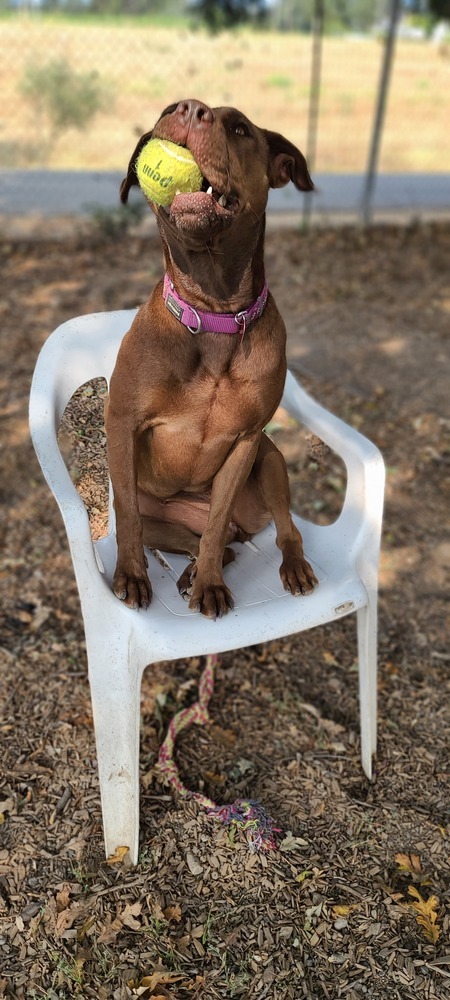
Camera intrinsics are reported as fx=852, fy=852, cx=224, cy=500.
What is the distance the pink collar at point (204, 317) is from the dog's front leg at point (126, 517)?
302 mm

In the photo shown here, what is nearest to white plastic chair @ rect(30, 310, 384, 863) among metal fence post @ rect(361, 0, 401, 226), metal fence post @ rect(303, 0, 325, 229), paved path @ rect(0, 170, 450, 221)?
metal fence post @ rect(303, 0, 325, 229)

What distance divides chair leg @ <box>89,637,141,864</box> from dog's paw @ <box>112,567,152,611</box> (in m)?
0.12

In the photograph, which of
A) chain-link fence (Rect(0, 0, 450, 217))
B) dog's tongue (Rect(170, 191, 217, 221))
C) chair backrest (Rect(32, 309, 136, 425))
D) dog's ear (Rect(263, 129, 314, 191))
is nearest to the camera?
dog's tongue (Rect(170, 191, 217, 221))

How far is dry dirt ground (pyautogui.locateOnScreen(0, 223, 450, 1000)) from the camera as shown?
213cm

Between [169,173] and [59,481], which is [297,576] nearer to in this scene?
[59,481]

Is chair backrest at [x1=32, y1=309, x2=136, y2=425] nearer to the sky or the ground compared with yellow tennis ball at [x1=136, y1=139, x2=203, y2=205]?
nearer to the ground

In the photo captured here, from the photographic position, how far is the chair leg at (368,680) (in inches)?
101

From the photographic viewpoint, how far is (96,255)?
6.96m

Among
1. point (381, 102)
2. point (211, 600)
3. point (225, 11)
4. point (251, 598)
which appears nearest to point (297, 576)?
point (251, 598)

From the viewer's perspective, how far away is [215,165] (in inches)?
76.6

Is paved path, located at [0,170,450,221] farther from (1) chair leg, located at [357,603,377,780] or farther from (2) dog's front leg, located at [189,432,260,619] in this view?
(1) chair leg, located at [357,603,377,780]

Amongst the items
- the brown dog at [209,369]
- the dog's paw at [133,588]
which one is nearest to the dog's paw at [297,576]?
the brown dog at [209,369]

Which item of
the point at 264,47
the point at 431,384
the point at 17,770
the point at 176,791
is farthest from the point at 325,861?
the point at 264,47

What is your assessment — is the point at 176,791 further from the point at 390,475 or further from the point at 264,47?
the point at 264,47
